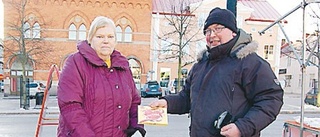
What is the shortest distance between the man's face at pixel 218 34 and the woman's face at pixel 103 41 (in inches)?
32.6

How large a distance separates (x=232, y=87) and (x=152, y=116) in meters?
0.78

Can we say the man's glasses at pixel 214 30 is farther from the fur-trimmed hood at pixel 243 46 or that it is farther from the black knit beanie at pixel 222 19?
the fur-trimmed hood at pixel 243 46

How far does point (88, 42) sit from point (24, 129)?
28.4ft

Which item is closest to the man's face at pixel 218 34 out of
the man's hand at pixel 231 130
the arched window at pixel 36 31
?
the man's hand at pixel 231 130

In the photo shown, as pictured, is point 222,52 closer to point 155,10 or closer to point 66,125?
point 66,125

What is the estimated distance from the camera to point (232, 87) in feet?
8.00

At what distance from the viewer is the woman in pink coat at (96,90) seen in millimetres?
2521

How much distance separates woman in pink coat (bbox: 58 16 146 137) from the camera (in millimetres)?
2521

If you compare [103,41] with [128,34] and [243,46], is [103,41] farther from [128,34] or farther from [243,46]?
[128,34]

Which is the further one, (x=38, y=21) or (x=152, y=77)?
(x=152, y=77)

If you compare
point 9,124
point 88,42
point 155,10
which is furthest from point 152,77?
point 88,42

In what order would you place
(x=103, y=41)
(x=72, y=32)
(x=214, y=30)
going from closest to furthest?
(x=214, y=30) < (x=103, y=41) < (x=72, y=32)

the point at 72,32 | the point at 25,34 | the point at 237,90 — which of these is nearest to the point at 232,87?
the point at 237,90

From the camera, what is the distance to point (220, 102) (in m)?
2.46
